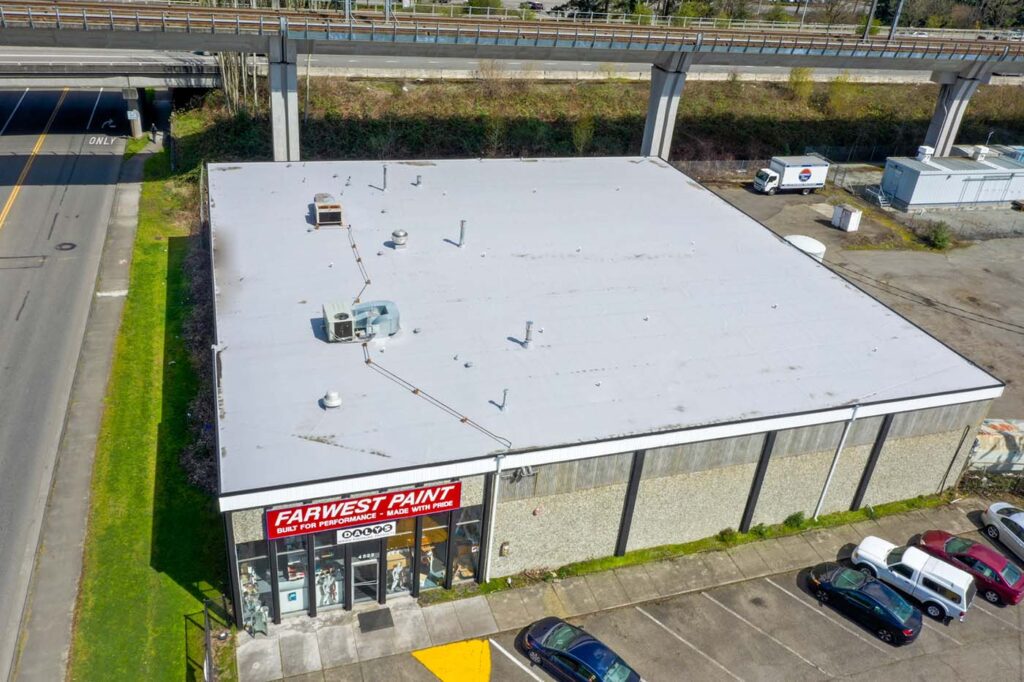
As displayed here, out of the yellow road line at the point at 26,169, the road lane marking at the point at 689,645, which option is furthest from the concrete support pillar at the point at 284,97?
the road lane marking at the point at 689,645

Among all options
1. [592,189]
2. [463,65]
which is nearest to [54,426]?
[592,189]

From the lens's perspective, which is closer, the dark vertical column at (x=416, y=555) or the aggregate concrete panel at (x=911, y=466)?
the dark vertical column at (x=416, y=555)

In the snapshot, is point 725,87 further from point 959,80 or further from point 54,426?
point 54,426

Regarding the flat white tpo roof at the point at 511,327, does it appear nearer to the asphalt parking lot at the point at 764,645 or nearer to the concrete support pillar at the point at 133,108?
the asphalt parking lot at the point at 764,645

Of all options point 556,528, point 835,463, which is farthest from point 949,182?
point 556,528

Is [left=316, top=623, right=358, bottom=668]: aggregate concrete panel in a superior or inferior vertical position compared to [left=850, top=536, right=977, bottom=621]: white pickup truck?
inferior

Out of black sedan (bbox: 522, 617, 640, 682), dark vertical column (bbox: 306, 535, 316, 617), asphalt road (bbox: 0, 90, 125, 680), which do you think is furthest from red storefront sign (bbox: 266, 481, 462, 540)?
asphalt road (bbox: 0, 90, 125, 680)

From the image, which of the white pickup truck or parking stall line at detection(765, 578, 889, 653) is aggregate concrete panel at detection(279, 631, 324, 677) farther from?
the white pickup truck
